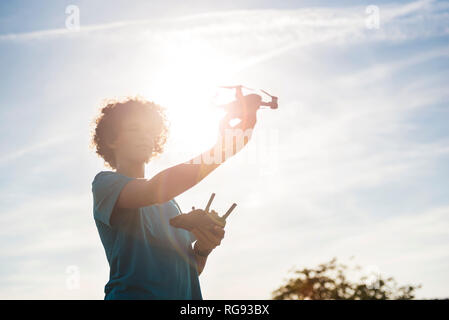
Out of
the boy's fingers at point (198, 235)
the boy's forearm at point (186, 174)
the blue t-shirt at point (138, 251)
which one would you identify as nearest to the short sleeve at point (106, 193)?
the blue t-shirt at point (138, 251)

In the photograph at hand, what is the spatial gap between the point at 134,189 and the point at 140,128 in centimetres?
77

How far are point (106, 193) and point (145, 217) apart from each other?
354 mm

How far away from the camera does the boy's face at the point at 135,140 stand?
3248mm

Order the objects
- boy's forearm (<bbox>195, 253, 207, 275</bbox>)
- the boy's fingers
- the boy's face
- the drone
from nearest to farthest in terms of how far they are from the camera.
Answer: the drone → the boy's fingers → the boy's face → boy's forearm (<bbox>195, 253, 207, 275</bbox>)

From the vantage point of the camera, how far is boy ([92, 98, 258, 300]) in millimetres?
2494

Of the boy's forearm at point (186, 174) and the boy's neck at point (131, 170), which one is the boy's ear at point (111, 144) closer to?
the boy's neck at point (131, 170)

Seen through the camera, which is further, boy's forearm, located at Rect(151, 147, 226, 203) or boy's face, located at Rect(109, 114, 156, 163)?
boy's face, located at Rect(109, 114, 156, 163)

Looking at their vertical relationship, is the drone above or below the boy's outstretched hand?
above

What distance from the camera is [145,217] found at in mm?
3082

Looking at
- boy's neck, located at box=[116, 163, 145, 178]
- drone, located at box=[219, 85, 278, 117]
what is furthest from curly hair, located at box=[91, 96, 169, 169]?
drone, located at box=[219, 85, 278, 117]

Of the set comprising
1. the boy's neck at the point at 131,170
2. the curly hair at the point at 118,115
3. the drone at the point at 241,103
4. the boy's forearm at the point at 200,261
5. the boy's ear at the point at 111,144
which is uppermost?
the curly hair at the point at 118,115

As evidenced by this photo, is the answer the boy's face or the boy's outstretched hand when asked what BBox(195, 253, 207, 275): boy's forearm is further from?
the boy's face

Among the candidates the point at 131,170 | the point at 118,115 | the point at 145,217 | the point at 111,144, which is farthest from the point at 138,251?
Answer: the point at 118,115
